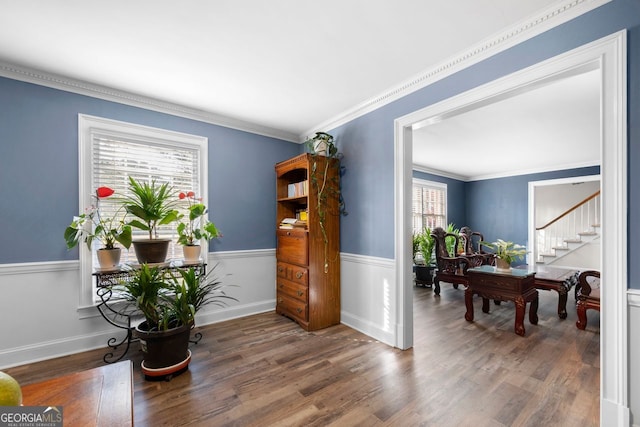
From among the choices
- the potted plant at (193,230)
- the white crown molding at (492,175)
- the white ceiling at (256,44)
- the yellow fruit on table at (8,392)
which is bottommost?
the yellow fruit on table at (8,392)

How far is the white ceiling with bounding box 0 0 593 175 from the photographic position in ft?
5.56

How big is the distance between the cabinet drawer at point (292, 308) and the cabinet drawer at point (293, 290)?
5 cm

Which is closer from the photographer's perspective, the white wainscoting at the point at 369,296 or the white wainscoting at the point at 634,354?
the white wainscoting at the point at 634,354

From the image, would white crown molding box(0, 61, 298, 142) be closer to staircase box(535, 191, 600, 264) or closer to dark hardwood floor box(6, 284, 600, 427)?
dark hardwood floor box(6, 284, 600, 427)

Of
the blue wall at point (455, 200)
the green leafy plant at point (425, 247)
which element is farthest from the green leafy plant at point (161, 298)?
the blue wall at point (455, 200)

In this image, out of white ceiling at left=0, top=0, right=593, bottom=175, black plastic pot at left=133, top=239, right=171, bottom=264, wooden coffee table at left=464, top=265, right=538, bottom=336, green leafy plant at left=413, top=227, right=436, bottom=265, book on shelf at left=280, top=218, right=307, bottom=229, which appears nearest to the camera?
white ceiling at left=0, top=0, right=593, bottom=175

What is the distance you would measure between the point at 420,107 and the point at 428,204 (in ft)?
15.3

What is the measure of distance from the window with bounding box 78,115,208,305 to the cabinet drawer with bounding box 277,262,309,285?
Answer: 4.01 ft

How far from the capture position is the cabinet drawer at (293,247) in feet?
10.1

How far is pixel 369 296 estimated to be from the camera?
117 inches

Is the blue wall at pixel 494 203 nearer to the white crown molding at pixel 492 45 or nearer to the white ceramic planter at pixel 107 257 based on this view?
the white crown molding at pixel 492 45

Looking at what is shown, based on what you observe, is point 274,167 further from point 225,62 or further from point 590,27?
point 590,27

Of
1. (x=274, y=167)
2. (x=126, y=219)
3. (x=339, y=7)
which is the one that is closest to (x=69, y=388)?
(x=339, y=7)

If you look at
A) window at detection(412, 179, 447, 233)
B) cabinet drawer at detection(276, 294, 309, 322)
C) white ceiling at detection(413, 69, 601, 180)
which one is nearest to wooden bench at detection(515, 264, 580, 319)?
white ceiling at detection(413, 69, 601, 180)
